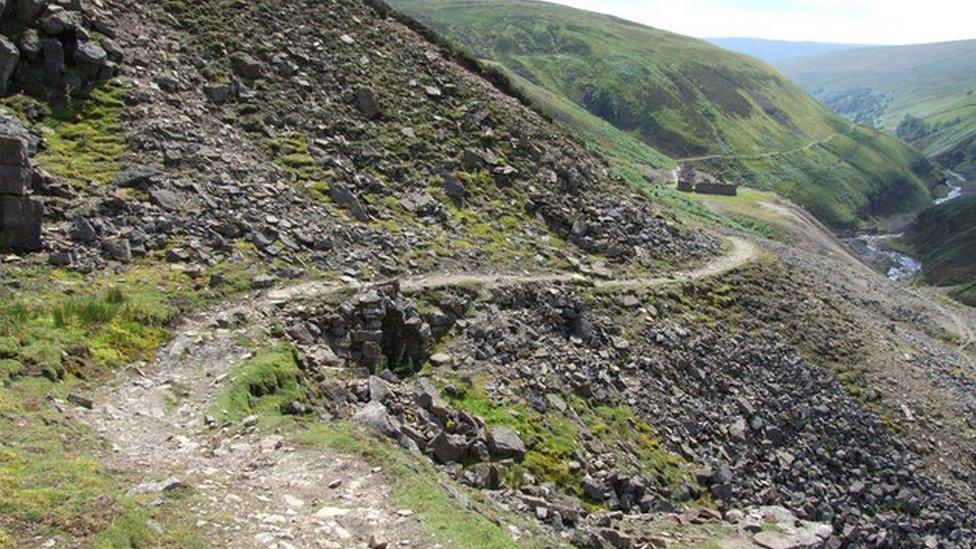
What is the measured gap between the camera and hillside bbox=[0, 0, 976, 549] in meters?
20.2

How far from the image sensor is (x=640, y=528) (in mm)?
27562

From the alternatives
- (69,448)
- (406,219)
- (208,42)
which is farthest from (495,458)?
(208,42)

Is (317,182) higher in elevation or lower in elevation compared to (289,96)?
lower

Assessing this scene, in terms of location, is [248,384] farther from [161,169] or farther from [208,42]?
[208,42]

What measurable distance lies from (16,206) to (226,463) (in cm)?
1533

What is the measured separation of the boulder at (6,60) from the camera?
35562 mm

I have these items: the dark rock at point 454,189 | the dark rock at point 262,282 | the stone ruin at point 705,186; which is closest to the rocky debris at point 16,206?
the dark rock at point 262,282

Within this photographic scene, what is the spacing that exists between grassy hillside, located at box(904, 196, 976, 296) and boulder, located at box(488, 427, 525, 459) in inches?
5712

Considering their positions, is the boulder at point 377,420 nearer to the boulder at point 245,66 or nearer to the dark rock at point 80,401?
the dark rock at point 80,401

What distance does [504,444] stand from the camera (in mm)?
28719

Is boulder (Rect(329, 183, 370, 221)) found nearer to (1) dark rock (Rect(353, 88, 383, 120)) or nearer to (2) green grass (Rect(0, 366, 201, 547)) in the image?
(1) dark rock (Rect(353, 88, 383, 120))

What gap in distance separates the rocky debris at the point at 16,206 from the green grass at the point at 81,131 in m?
3.87

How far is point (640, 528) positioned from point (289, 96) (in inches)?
1331

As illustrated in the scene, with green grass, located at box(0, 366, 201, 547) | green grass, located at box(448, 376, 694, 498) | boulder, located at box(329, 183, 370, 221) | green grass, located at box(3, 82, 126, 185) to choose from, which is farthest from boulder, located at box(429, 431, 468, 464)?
green grass, located at box(3, 82, 126, 185)
